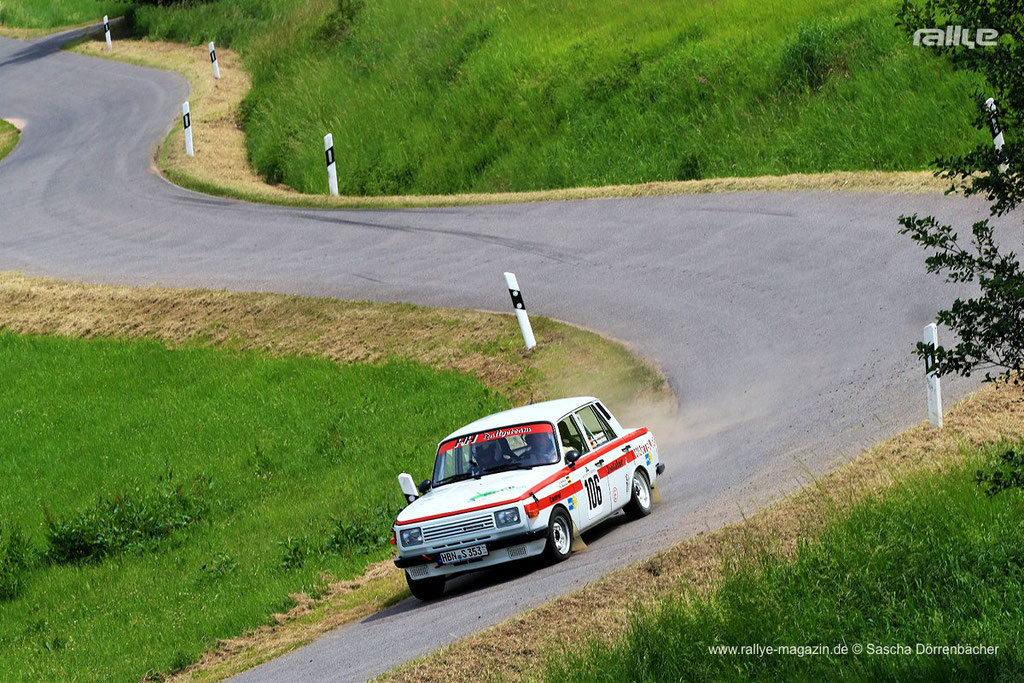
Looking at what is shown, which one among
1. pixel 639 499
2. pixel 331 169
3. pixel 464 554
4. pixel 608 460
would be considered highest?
pixel 331 169

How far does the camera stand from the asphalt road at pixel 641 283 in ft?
41.1

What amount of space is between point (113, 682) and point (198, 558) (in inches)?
158

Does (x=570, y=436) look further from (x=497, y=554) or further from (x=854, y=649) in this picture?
(x=854, y=649)

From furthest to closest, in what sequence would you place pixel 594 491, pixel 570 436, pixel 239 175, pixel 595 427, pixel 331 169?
pixel 239 175 → pixel 331 169 → pixel 595 427 → pixel 570 436 → pixel 594 491

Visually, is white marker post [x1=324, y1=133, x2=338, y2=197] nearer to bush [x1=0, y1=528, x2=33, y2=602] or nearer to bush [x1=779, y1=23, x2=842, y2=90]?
bush [x1=779, y1=23, x2=842, y2=90]

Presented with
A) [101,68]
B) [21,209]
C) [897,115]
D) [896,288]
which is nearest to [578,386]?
[896,288]

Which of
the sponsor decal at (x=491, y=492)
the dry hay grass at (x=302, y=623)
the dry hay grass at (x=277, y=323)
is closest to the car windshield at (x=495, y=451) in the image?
the sponsor decal at (x=491, y=492)

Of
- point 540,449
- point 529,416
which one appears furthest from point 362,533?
point 540,449

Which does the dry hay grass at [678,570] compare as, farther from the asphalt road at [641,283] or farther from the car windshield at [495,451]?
the car windshield at [495,451]

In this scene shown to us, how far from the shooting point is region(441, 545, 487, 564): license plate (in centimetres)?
1226

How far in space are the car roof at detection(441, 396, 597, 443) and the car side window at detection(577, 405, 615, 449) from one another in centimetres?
11

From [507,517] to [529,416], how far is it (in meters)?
1.89

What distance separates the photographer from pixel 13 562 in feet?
55.7

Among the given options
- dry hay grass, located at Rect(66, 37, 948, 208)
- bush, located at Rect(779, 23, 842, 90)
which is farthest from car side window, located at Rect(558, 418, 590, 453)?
bush, located at Rect(779, 23, 842, 90)
